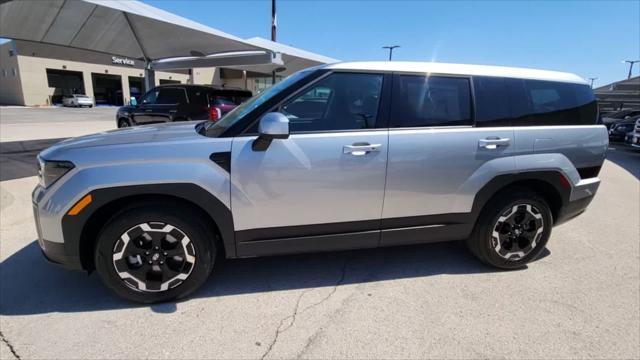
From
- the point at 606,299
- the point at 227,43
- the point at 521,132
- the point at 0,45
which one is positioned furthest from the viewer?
the point at 0,45

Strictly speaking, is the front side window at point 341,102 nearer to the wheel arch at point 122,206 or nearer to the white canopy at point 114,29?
the wheel arch at point 122,206

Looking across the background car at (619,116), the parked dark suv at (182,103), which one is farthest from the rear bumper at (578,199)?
the background car at (619,116)

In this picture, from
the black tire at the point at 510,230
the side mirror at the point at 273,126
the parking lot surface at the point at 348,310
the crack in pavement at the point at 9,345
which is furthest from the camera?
the black tire at the point at 510,230

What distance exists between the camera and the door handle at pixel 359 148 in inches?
104

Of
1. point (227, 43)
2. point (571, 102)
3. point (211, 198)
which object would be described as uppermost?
point (227, 43)

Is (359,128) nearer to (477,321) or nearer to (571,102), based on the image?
(477,321)

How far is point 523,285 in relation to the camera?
119 inches

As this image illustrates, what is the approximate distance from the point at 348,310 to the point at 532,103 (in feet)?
8.00

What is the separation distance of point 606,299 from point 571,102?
68.8 inches

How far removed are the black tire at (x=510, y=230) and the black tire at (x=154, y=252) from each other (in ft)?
7.83

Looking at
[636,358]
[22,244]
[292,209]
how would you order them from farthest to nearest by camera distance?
[22,244] < [292,209] < [636,358]

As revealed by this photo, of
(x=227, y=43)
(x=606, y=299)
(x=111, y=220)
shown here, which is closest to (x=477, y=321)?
(x=606, y=299)

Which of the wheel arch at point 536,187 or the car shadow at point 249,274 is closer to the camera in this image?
the car shadow at point 249,274

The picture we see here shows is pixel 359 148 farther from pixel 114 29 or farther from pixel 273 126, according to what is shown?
A: pixel 114 29
